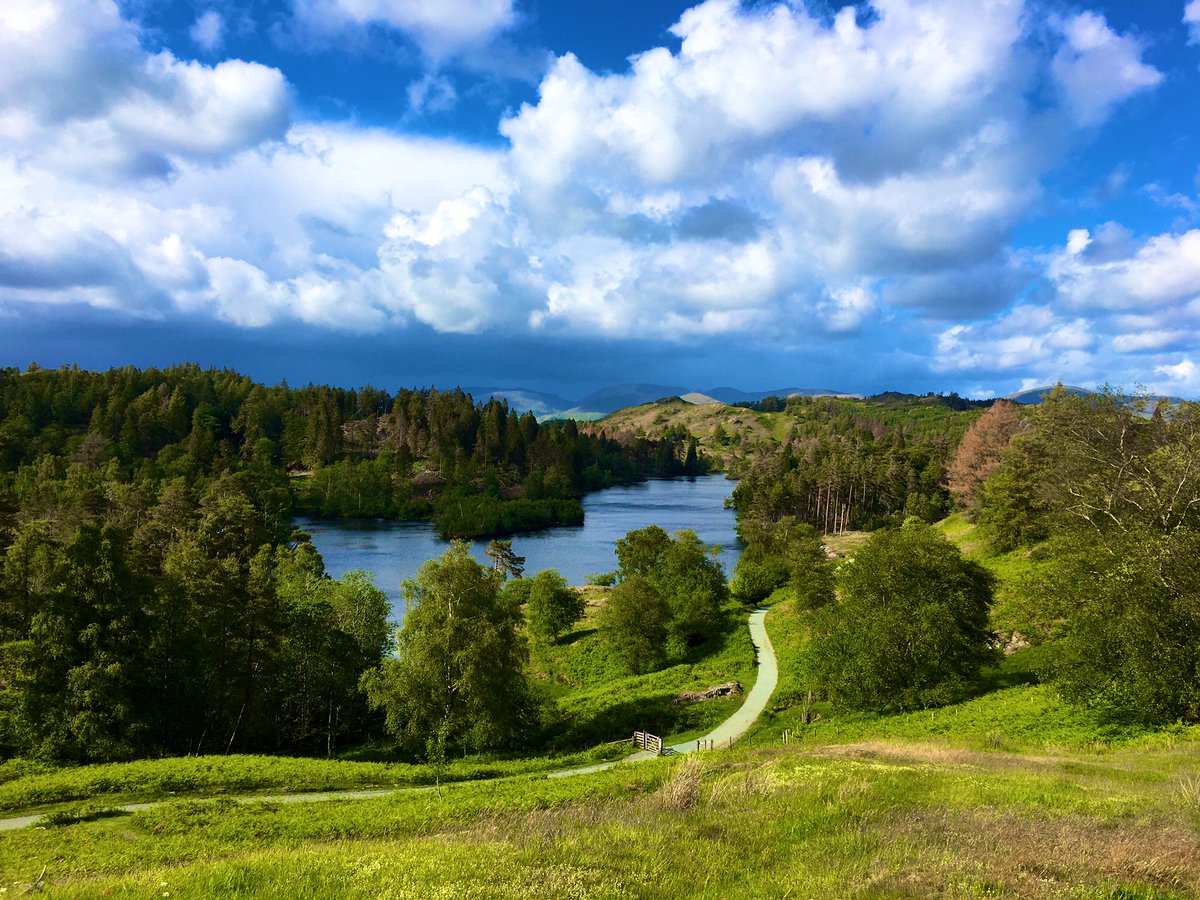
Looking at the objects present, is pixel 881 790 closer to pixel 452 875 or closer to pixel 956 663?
pixel 452 875

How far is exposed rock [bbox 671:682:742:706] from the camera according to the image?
42.3 metres

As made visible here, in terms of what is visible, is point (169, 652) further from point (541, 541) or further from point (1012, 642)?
point (541, 541)

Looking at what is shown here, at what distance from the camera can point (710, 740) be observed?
35250 mm

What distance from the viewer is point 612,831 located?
1242cm

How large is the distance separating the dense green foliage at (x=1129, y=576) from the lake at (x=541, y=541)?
53970mm

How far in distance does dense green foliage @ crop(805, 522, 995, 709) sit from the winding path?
5185mm

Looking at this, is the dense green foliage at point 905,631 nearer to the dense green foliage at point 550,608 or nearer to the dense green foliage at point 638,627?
the dense green foliage at point 638,627

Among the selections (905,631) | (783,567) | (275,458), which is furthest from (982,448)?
(275,458)

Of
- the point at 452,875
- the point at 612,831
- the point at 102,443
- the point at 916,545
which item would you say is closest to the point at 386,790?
the point at 612,831

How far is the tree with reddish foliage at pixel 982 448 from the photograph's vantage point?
8825 centimetres

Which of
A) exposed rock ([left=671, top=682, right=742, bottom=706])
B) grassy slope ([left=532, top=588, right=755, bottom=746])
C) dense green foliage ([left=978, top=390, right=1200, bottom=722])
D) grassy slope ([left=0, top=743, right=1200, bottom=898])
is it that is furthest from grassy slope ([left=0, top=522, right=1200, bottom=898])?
exposed rock ([left=671, top=682, right=742, bottom=706])

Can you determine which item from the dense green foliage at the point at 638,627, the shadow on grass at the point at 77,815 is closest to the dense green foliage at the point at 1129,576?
the dense green foliage at the point at 638,627

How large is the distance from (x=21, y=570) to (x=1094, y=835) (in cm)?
4391

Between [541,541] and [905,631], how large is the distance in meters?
99.0
